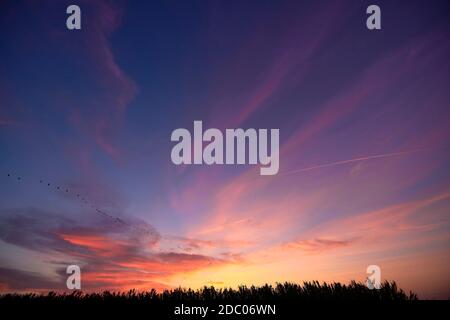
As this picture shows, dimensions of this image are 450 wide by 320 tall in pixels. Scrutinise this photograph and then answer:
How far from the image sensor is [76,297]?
14766mm

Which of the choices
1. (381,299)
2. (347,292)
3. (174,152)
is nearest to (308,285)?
(347,292)

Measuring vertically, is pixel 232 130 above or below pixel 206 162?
above

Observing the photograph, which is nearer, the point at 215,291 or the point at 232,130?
the point at 215,291

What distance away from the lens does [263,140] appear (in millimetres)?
17734
